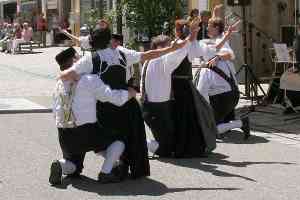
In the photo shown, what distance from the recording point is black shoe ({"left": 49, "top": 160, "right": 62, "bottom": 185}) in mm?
7391

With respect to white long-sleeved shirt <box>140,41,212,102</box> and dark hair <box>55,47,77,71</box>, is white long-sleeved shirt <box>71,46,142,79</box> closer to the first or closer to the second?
dark hair <box>55,47,77,71</box>

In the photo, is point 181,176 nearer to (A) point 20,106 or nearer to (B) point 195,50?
(B) point 195,50

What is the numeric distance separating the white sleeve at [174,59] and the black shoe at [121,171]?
1.49m

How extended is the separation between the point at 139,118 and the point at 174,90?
1445 millimetres

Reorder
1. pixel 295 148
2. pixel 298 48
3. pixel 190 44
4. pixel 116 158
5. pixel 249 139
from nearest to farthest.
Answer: pixel 116 158 → pixel 190 44 → pixel 295 148 → pixel 249 139 → pixel 298 48

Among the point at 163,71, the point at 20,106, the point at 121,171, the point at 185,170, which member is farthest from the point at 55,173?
the point at 20,106

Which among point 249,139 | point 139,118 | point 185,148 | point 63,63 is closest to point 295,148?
point 249,139

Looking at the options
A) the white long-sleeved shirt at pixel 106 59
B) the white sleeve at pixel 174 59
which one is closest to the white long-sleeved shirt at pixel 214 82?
the white sleeve at pixel 174 59

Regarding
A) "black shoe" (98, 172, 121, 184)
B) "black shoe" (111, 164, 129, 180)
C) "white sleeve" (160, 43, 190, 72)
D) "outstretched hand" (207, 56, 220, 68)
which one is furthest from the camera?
"outstretched hand" (207, 56, 220, 68)

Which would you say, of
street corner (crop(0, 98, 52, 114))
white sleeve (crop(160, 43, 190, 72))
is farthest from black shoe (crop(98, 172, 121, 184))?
street corner (crop(0, 98, 52, 114))

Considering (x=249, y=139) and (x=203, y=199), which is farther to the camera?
(x=249, y=139)

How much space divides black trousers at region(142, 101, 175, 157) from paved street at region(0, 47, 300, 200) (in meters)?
0.18

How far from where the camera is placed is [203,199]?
6.87m

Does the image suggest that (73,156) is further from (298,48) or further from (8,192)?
(298,48)
